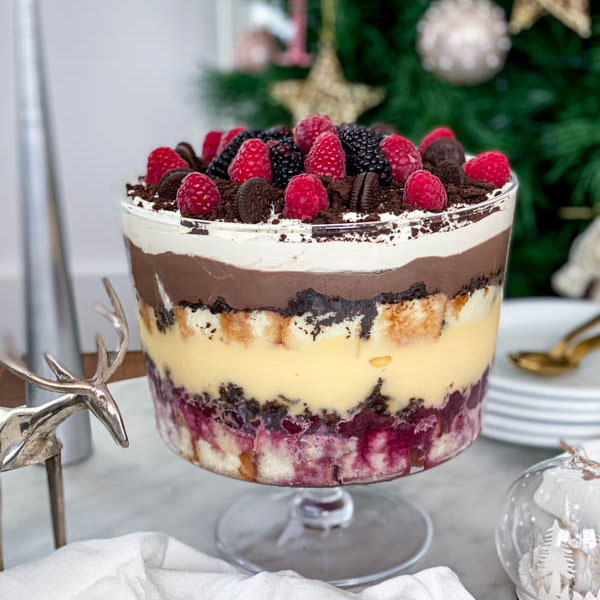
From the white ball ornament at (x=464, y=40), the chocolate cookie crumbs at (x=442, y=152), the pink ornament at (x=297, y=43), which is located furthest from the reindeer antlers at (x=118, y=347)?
the pink ornament at (x=297, y=43)

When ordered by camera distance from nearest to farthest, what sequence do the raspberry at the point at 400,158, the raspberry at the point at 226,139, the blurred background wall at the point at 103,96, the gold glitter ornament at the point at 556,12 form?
the raspberry at the point at 400,158 < the raspberry at the point at 226,139 < the gold glitter ornament at the point at 556,12 < the blurred background wall at the point at 103,96

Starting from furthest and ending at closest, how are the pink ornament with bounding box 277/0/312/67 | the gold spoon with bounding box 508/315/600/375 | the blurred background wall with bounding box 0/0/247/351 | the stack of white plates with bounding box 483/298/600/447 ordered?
the blurred background wall with bounding box 0/0/247/351
the pink ornament with bounding box 277/0/312/67
the gold spoon with bounding box 508/315/600/375
the stack of white plates with bounding box 483/298/600/447

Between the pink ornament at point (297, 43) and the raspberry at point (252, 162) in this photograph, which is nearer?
the raspberry at point (252, 162)

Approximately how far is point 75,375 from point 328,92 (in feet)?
3.66

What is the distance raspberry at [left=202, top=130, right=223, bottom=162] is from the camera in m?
0.93

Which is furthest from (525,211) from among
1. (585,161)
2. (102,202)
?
(102,202)

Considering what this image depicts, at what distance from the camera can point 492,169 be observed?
80 centimetres

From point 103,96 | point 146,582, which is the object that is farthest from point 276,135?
point 103,96

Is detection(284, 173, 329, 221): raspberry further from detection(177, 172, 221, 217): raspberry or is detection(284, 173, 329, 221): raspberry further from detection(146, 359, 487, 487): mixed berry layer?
detection(146, 359, 487, 487): mixed berry layer

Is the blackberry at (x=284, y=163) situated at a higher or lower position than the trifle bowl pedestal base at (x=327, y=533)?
higher

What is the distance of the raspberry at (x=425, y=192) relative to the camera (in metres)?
0.69

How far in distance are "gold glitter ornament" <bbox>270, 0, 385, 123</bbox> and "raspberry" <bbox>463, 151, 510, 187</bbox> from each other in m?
0.91

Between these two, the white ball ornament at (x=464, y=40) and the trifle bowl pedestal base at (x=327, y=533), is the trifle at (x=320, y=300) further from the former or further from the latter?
the white ball ornament at (x=464, y=40)

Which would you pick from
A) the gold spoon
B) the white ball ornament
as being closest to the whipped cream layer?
the gold spoon
